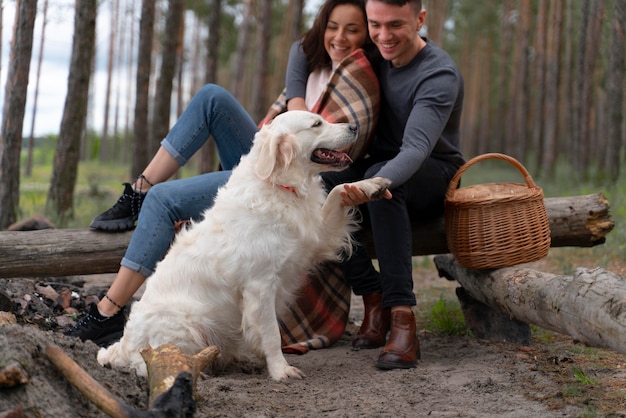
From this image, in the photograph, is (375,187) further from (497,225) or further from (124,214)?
(124,214)

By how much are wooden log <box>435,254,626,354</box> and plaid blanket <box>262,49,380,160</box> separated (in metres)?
1.29

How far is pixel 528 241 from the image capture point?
4.59 m

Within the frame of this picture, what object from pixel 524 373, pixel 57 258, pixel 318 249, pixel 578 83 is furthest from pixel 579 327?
pixel 578 83

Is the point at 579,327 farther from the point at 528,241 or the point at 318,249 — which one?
the point at 318,249

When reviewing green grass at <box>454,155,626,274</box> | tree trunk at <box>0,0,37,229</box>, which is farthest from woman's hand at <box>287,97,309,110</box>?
tree trunk at <box>0,0,37,229</box>

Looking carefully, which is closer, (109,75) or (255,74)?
(255,74)

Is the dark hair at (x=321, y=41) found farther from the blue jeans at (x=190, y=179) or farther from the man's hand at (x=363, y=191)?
the man's hand at (x=363, y=191)

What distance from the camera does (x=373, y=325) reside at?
494cm

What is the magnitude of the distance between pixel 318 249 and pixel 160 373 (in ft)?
4.93

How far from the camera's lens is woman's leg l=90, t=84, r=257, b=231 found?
16.2 feet

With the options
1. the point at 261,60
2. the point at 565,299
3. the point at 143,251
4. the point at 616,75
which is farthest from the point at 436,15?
the point at 565,299

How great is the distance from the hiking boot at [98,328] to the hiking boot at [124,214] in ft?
2.05

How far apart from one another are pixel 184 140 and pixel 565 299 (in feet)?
9.21

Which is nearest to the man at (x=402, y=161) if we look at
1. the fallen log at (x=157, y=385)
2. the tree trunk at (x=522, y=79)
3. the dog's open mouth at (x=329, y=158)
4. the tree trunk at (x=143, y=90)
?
the dog's open mouth at (x=329, y=158)
